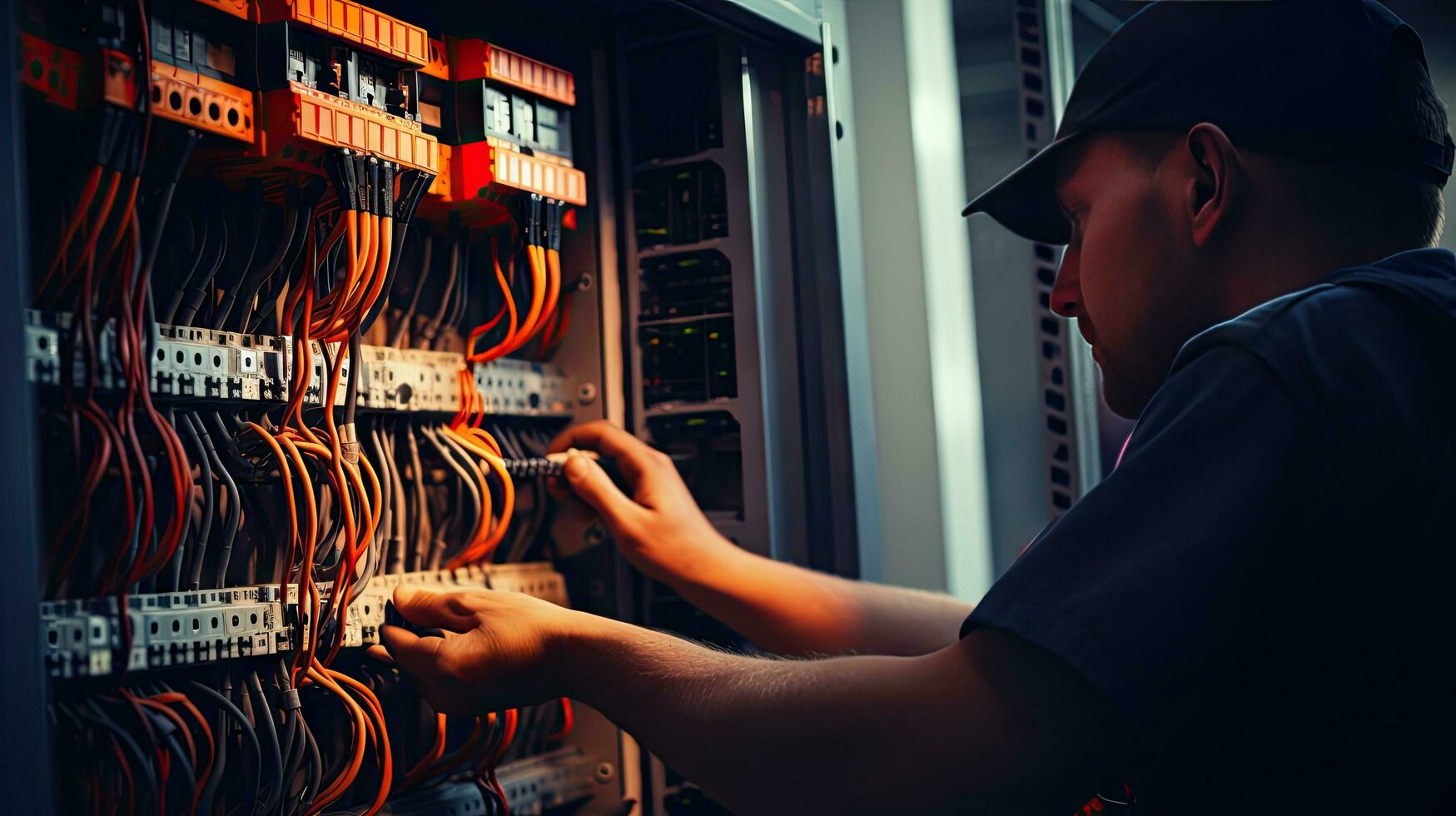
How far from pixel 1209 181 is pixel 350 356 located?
80 cm

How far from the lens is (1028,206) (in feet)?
4.07

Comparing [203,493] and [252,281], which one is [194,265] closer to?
[252,281]

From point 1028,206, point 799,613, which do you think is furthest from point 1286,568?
point 799,613

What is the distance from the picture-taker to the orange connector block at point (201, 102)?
1.00 metres

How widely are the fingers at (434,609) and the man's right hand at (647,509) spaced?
32cm

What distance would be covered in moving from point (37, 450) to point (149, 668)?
0.31 m

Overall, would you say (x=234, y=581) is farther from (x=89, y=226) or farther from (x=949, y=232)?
(x=949, y=232)

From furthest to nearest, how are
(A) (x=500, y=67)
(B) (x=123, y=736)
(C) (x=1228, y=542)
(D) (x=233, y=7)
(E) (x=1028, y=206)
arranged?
(A) (x=500, y=67) < (E) (x=1028, y=206) < (D) (x=233, y=7) < (B) (x=123, y=736) < (C) (x=1228, y=542)

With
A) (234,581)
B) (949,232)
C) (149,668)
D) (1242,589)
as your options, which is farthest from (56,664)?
(949,232)

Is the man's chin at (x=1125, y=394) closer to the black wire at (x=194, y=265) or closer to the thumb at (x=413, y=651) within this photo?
the thumb at (x=413, y=651)

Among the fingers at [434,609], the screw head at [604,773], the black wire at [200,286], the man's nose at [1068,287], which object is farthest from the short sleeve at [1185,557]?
the screw head at [604,773]

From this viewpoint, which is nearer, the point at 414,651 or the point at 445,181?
the point at 414,651

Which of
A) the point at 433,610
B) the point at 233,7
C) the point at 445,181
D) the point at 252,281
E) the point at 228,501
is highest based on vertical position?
the point at 233,7

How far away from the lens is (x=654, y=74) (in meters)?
1.61
